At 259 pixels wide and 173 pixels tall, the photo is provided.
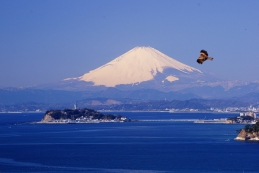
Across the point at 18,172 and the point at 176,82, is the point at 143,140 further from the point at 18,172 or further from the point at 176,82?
the point at 176,82

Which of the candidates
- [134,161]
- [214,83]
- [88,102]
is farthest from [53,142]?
[214,83]

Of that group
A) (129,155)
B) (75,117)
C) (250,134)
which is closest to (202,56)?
(129,155)

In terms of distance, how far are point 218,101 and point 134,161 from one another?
99201 mm

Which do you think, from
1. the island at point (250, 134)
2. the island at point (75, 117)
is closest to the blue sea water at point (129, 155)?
the island at point (250, 134)

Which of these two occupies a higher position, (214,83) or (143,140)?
(214,83)

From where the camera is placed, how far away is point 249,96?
146 metres

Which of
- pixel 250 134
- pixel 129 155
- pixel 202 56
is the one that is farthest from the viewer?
pixel 250 134

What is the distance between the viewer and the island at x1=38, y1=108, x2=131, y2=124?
6844 centimetres

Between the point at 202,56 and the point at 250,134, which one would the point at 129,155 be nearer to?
the point at 250,134

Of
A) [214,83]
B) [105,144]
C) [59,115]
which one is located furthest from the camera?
[214,83]

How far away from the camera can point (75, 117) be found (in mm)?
70812

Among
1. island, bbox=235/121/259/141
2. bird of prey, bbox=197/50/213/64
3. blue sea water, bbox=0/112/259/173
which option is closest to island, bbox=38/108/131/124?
blue sea water, bbox=0/112/259/173

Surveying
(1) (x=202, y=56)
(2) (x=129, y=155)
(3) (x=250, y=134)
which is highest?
(1) (x=202, y=56)

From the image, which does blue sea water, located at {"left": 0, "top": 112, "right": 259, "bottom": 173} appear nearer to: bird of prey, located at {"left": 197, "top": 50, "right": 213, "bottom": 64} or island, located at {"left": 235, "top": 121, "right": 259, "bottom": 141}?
island, located at {"left": 235, "top": 121, "right": 259, "bottom": 141}
